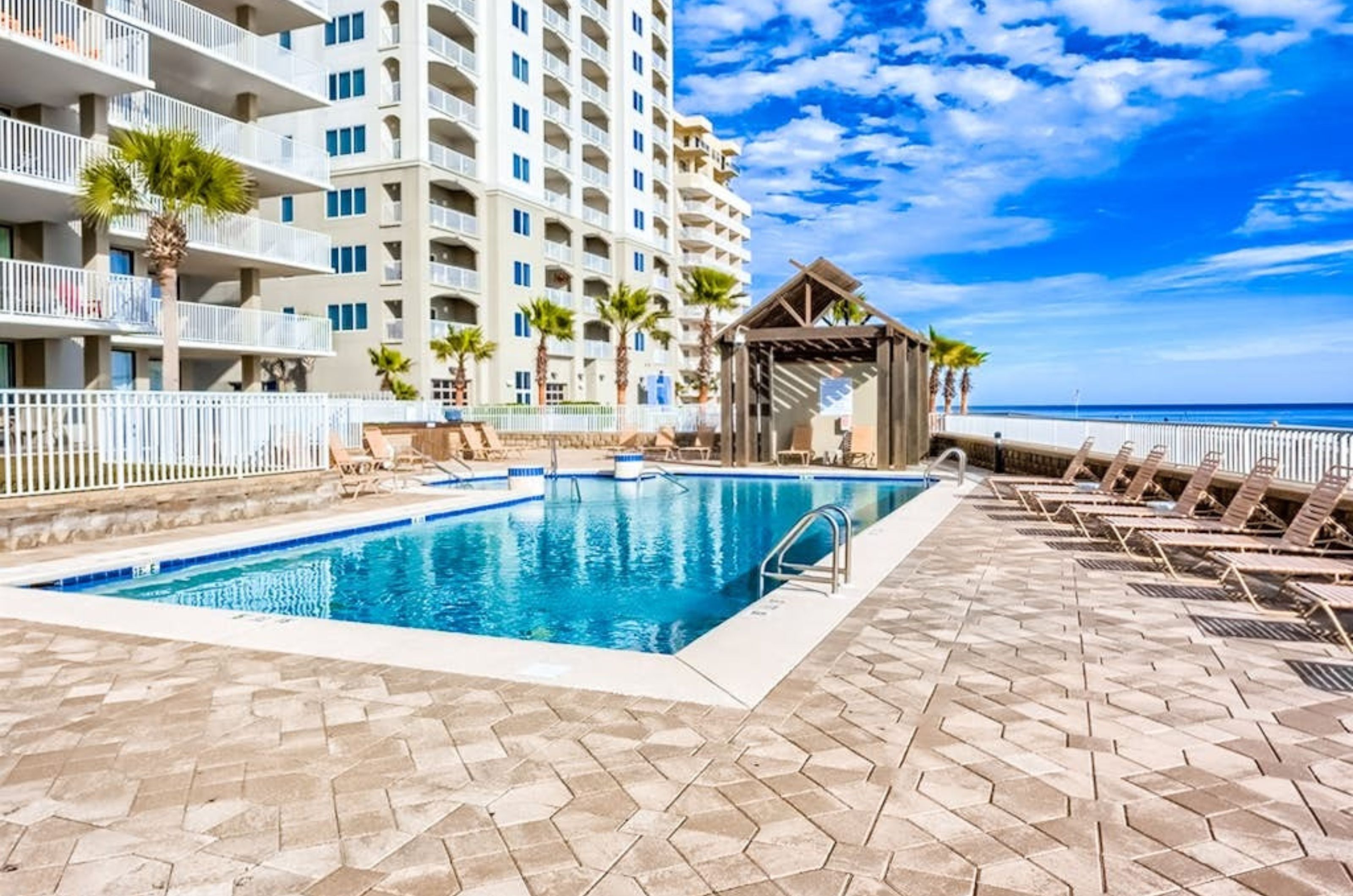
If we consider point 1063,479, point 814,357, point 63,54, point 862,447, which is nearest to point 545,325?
point 814,357

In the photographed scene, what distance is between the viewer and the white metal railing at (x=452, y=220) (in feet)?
115

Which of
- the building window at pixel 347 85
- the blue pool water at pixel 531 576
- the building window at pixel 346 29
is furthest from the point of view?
the building window at pixel 347 85

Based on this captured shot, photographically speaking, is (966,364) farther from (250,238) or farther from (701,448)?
(250,238)

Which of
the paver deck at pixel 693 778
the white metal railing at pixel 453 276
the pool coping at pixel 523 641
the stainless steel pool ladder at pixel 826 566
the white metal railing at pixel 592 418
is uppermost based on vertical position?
the white metal railing at pixel 453 276

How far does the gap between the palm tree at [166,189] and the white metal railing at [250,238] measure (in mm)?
1433

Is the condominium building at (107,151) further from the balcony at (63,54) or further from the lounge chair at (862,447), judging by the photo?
the lounge chair at (862,447)

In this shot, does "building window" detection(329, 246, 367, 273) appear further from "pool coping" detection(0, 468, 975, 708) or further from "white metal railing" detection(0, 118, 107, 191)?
"pool coping" detection(0, 468, 975, 708)

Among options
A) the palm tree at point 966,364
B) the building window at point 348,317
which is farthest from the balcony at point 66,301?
the palm tree at point 966,364

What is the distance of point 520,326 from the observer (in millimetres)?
39250

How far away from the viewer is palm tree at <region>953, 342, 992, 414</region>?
4428 centimetres

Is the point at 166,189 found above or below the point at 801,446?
above

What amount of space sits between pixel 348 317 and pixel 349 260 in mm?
2328

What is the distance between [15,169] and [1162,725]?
2053 centimetres

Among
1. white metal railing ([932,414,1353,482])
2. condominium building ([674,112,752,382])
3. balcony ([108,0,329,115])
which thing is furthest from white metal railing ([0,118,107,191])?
condominium building ([674,112,752,382])
